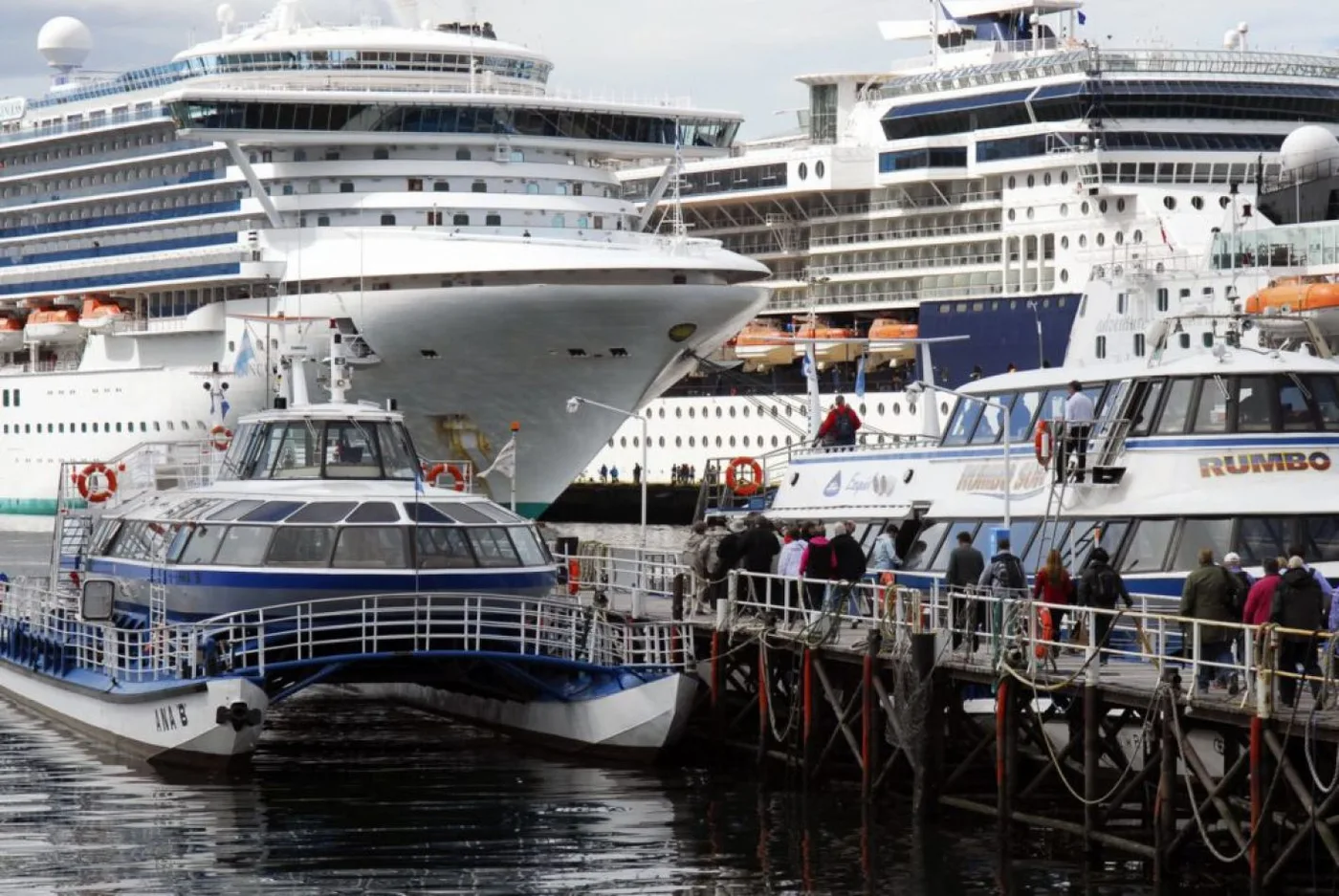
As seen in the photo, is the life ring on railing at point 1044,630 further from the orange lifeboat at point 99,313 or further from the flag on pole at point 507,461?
the orange lifeboat at point 99,313

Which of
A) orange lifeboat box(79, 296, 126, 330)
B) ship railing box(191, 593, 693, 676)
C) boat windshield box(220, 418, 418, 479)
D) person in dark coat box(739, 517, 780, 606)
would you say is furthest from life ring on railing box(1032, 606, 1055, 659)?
orange lifeboat box(79, 296, 126, 330)

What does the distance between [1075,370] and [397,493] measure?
25.8 ft

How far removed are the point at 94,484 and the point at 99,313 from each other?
2825 centimetres

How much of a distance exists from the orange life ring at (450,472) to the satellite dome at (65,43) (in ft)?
153

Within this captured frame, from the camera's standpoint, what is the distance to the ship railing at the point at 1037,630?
63.3ft

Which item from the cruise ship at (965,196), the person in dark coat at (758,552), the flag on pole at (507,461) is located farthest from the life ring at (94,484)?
the cruise ship at (965,196)

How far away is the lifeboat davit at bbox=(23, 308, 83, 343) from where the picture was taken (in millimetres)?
66625

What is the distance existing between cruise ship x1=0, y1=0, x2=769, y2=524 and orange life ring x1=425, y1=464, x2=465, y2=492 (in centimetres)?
1377

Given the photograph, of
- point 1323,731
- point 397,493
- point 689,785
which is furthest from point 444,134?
point 1323,731

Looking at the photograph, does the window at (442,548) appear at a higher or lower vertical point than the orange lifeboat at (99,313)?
lower

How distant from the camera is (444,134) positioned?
56.9 metres

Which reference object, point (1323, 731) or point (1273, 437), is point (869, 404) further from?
point (1323, 731)

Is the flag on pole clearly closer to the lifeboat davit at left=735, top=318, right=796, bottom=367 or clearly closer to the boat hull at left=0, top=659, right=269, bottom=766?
the boat hull at left=0, top=659, right=269, bottom=766

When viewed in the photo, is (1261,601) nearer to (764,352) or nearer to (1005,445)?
(1005,445)
